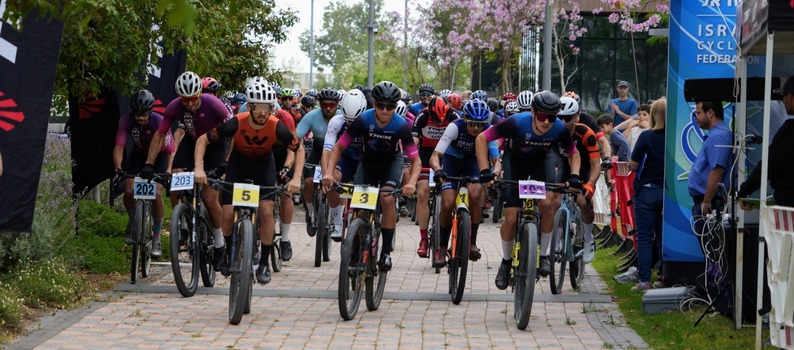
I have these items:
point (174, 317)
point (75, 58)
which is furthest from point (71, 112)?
point (174, 317)

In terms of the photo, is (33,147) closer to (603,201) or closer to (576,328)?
(576,328)

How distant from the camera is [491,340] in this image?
9.68 metres

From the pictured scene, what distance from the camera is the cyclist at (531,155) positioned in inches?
441

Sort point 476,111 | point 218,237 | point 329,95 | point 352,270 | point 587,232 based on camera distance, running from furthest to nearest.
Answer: point 329,95, point 587,232, point 476,111, point 218,237, point 352,270

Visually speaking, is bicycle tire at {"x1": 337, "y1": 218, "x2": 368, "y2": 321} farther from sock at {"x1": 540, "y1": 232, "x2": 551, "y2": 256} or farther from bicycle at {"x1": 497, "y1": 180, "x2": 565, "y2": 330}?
sock at {"x1": 540, "y1": 232, "x2": 551, "y2": 256}

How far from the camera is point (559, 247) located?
12.6 metres

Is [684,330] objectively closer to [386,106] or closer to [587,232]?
[386,106]

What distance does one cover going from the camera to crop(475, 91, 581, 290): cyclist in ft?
36.8

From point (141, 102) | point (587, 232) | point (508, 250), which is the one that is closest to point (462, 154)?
point (587, 232)

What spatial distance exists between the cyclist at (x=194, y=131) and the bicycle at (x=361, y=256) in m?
1.90

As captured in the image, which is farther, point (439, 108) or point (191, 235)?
point (439, 108)

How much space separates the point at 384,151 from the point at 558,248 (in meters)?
2.08

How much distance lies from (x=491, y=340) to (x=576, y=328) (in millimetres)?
973

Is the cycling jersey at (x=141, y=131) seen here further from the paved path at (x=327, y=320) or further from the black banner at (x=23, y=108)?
the black banner at (x=23, y=108)
